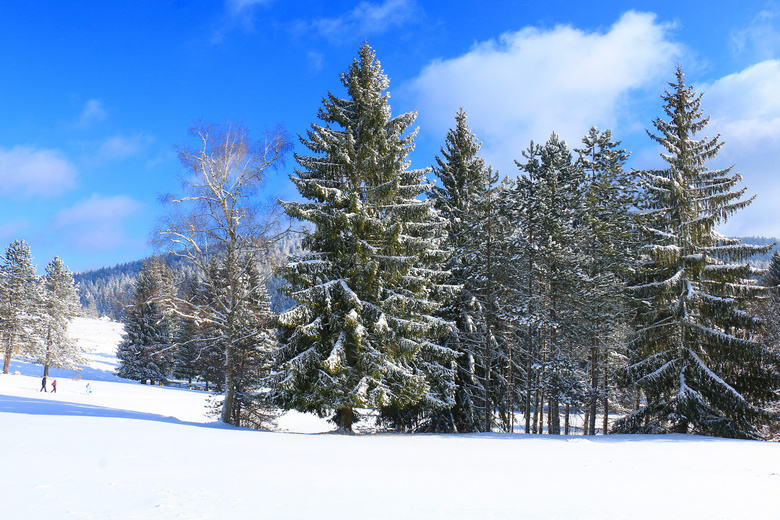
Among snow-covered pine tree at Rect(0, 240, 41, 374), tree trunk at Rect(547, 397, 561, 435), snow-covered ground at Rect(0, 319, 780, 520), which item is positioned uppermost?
snow-covered pine tree at Rect(0, 240, 41, 374)

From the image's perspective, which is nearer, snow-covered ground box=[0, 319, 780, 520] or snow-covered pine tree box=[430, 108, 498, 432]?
snow-covered ground box=[0, 319, 780, 520]

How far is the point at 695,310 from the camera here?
17234 millimetres

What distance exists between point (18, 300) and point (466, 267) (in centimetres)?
4522

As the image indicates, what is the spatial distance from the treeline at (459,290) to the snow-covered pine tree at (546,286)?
4.7 inches

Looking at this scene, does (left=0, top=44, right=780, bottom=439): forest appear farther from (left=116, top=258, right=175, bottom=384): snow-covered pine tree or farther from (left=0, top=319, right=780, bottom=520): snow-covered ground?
(left=116, top=258, right=175, bottom=384): snow-covered pine tree

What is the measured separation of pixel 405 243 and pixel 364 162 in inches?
135

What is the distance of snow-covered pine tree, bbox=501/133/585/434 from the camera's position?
A: 20.9 metres

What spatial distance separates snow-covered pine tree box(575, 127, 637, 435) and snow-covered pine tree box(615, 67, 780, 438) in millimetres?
2569

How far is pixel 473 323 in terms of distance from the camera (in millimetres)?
21297

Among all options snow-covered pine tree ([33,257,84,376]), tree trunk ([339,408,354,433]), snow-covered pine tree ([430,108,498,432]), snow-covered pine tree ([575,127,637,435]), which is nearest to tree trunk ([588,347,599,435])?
snow-covered pine tree ([575,127,637,435])

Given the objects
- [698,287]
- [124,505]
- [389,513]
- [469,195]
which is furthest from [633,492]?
[469,195]

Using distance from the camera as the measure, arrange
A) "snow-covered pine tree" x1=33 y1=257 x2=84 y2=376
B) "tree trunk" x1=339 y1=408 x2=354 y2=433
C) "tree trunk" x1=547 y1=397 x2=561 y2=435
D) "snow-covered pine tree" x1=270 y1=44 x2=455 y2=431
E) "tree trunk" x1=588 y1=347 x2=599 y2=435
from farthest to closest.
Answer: "snow-covered pine tree" x1=33 y1=257 x2=84 y2=376 → "tree trunk" x1=547 y1=397 x2=561 y2=435 → "tree trunk" x1=588 y1=347 x2=599 y2=435 → "tree trunk" x1=339 y1=408 x2=354 y2=433 → "snow-covered pine tree" x1=270 y1=44 x2=455 y2=431

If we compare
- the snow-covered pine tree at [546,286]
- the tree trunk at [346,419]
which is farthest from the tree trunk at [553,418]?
the tree trunk at [346,419]

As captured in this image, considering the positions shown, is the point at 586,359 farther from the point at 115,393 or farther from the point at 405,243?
the point at 115,393
